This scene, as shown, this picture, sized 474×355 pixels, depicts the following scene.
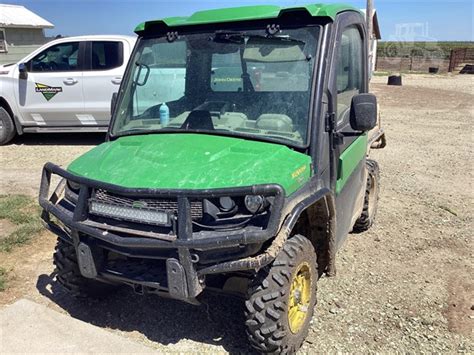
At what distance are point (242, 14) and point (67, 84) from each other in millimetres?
6496

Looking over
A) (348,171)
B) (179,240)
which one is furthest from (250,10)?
(179,240)

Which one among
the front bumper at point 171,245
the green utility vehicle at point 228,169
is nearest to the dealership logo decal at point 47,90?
the green utility vehicle at point 228,169

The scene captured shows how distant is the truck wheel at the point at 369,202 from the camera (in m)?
5.16

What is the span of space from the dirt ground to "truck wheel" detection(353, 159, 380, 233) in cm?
11

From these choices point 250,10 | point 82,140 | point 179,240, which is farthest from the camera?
point 82,140

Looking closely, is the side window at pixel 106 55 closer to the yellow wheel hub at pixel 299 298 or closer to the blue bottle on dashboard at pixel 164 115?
the blue bottle on dashboard at pixel 164 115

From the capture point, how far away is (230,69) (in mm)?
3545

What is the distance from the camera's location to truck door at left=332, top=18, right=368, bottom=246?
3.55 metres

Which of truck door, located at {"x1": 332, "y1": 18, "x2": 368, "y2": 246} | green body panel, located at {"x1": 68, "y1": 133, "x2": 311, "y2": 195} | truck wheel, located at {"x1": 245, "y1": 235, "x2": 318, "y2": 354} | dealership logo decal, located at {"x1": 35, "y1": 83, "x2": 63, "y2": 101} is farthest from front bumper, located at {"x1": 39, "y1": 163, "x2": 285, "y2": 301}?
dealership logo decal, located at {"x1": 35, "y1": 83, "x2": 63, "y2": 101}

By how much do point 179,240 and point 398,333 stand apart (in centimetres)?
185

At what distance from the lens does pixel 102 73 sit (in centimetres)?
902

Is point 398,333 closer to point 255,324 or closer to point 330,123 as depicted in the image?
point 255,324

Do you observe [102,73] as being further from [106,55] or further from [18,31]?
[18,31]

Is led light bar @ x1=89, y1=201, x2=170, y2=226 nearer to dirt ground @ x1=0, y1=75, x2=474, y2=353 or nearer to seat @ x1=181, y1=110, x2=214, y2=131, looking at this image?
seat @ x1=181, y1=110, x2=214, y2=131
